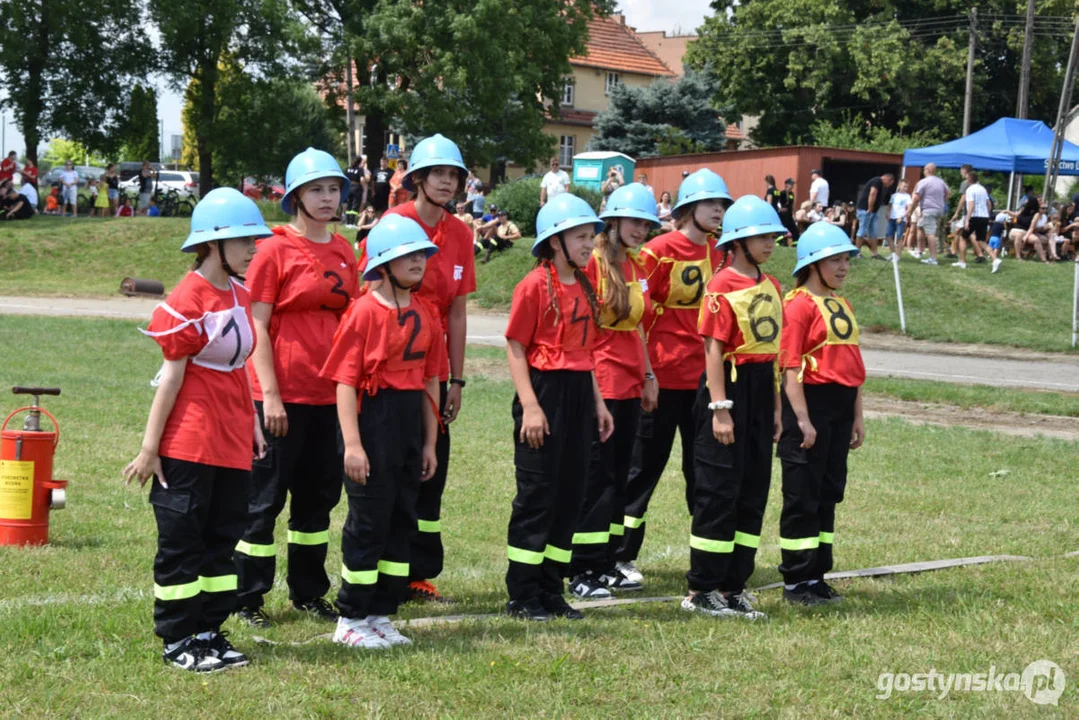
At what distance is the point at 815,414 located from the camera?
23.6ft

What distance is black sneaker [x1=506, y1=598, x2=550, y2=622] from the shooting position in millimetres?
6582

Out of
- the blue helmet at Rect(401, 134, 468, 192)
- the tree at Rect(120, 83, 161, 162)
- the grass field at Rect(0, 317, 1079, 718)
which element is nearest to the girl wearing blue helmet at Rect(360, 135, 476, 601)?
the blue helmet at Rect(401, 134, 468, 192)

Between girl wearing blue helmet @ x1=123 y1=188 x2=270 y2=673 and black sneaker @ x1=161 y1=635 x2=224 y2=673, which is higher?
girl wearing blue helmet @ x1=123 y1=188 x2=270 y2=673

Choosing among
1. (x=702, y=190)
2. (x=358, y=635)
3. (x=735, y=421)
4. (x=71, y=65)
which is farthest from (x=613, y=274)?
(x=71, y=65)

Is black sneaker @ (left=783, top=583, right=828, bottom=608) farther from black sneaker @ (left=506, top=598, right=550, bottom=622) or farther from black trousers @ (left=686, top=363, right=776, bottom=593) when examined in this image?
black sneaker @ (left=506, top=598, right=550, bottom=622)

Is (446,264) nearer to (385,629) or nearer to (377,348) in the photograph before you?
(377,348)

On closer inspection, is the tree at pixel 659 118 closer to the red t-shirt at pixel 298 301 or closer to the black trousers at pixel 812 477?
the black trousers at pixel 812 477

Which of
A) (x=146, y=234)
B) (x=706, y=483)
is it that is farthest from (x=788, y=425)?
(x=146, y=234)

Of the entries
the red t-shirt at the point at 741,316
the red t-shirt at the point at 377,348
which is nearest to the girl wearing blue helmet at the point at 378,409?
the red t-shirt at the point at 377,348

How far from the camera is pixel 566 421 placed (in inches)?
260

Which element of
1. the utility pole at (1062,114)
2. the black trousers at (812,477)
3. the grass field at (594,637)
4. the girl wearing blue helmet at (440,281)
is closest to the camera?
the grass field at (594,637)

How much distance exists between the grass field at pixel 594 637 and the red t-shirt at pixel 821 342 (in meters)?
1.27

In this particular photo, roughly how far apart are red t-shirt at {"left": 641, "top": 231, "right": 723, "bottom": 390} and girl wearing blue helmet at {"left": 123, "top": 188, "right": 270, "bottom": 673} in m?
2.65

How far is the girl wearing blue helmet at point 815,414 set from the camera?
23.5 ft
